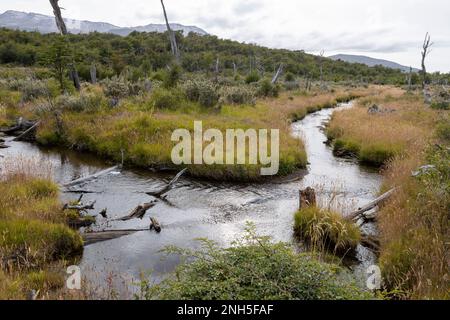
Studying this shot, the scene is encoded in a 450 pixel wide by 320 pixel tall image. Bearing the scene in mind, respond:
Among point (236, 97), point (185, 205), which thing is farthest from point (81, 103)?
point (185, 205)

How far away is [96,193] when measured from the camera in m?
12.3

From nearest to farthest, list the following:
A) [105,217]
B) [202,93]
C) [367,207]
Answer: [367,207] → [105,217] → [202,93]

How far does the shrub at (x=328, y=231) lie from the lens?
912 cm

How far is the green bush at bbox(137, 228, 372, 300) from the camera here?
543 centimetres

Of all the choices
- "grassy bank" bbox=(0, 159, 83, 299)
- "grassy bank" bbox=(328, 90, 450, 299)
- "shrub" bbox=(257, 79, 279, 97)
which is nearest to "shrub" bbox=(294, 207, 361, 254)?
"grassy bank" bbox=(328, 90, 450, 299)

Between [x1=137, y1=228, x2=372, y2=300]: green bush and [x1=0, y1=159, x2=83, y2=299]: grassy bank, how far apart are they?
1.99 metres

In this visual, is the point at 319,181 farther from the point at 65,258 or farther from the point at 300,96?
the point at 300,96

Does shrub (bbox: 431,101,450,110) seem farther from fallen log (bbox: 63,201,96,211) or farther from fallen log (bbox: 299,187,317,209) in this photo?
fallen log (bbox: 63,201,96,211)

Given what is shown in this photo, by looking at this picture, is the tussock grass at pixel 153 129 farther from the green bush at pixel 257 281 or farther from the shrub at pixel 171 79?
the green bush at pixel 257 281

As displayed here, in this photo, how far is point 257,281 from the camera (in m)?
5.64

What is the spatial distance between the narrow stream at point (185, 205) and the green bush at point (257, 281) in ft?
4.79
